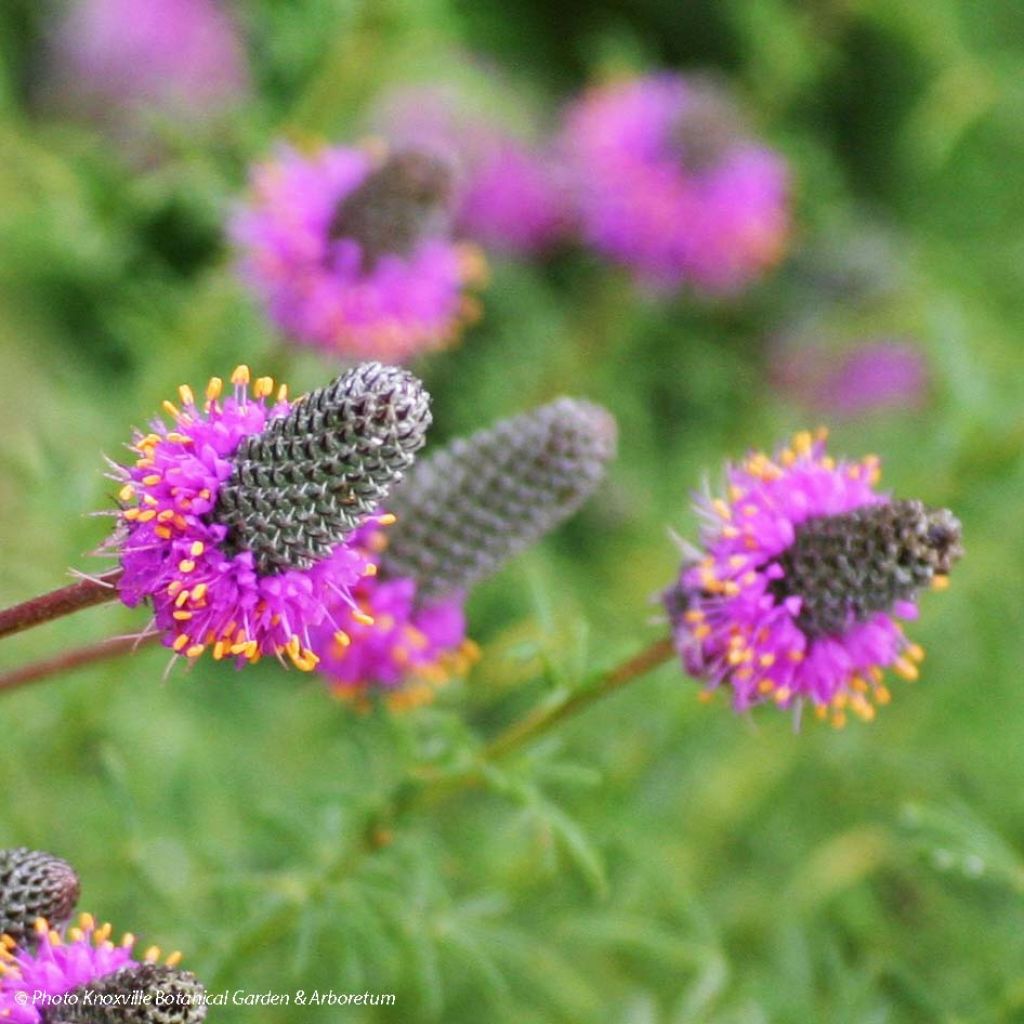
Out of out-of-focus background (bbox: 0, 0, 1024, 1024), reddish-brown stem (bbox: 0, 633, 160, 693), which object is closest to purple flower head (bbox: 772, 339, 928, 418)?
out-of-focus background (bbox: 0, 0, 1024, 1024)

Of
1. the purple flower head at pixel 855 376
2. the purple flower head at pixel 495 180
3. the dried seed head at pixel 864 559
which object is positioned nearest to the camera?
the dried seed head at pixel 864 559

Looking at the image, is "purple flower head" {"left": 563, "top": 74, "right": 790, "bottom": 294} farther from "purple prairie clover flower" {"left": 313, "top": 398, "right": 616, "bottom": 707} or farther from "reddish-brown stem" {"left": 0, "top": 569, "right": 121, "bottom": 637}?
"reddish-brown stem" {"left": 0, "top": 569, "right": 121, "bottom": 637}

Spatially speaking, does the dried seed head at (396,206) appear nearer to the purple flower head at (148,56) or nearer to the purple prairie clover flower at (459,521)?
the purple prairie clover flower at (459,521)

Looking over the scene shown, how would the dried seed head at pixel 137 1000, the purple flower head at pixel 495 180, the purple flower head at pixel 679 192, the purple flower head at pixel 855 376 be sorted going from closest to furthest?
the dried seed head at pixel 137 1000 → the purple flower head at pixel 679 192 → the purple flower head at pixel 495 180 → the purple flower head at pixel 855 376

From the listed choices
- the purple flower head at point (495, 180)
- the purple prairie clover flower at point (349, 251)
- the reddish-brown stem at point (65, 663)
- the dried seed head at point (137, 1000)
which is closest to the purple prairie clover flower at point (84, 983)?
the dried seed head at point (137, 1000)

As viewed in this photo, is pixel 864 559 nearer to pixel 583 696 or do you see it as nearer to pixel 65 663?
pixel 583 696

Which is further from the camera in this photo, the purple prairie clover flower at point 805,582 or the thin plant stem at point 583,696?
the thin plant stem at point 583,696
